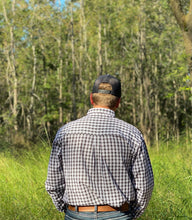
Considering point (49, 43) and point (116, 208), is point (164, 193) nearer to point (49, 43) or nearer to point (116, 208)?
point (116, 208)

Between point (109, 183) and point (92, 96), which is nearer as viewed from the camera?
point (109, 183)

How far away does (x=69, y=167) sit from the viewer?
91.2 inches

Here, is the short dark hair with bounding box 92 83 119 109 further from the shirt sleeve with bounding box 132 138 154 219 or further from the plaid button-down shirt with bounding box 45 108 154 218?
the shirt sleeve with bounding box 132 138 154 219

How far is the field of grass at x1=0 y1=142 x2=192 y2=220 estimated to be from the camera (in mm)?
4691

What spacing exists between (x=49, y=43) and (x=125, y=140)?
2685 centimetres

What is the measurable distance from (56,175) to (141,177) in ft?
1.88

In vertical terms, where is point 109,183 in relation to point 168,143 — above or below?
above

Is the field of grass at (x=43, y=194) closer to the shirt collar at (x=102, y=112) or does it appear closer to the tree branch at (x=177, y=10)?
the shirt collar at (x=102, y=112)

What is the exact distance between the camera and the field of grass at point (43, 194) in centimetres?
469

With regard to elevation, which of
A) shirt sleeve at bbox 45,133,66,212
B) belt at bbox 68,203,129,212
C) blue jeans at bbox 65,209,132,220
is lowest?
blue jeans at bbox 65,209,132,220

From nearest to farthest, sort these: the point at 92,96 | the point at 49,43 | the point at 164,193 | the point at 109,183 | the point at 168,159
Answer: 1. the point at 109,183
2. the point at 92,96
3. the point at 164,193
4. the point at 168,159
5. the point at 49,43

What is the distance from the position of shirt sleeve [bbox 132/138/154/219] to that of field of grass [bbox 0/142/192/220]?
1769 mm

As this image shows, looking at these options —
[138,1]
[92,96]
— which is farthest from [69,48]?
[92,96]

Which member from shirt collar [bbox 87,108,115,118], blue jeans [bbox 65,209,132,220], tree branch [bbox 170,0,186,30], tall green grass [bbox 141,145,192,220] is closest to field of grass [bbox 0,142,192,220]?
tall green grass [bbox 141,145,192,220]
